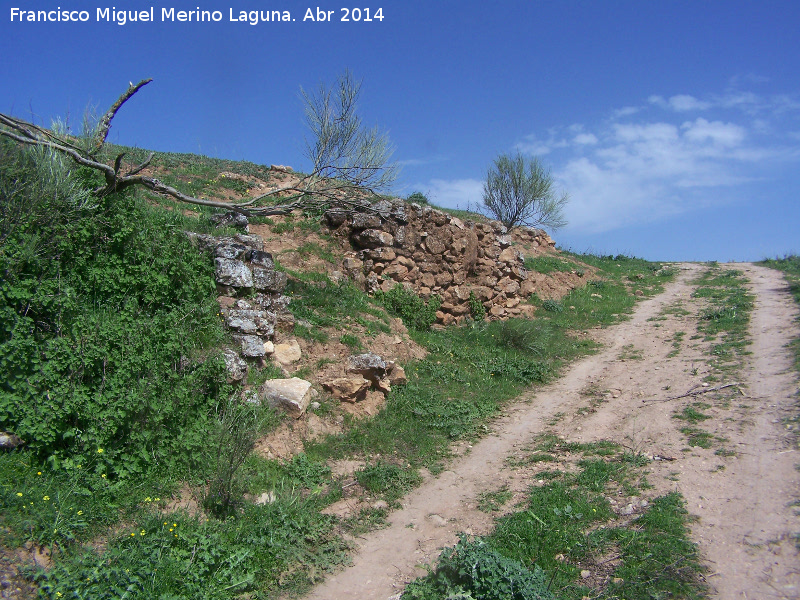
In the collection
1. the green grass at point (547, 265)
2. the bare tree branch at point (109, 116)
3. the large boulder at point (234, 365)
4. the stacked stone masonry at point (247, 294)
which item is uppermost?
the bare tree branch at point (109, 116)

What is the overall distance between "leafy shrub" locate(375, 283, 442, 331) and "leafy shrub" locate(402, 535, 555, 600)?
603cm

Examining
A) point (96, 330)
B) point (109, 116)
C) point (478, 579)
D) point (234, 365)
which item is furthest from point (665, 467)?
point (109, 116)

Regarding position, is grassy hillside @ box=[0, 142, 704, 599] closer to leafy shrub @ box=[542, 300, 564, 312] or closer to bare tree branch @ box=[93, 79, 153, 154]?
bare tree branch @ box=[93, 79, 153, 154]

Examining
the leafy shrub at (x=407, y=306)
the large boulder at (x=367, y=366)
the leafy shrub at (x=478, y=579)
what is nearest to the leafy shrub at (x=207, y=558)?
the leafy shrub at (x=478, y=579)

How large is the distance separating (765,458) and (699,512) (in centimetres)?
143

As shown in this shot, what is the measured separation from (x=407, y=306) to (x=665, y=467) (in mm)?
5379

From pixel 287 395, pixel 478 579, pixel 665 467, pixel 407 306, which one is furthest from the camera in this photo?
pixel 407 306

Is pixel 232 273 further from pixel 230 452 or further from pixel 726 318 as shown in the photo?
pixel 726 318

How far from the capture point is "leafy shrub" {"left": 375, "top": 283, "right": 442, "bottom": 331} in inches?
387

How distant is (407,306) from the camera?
9930 millimetres

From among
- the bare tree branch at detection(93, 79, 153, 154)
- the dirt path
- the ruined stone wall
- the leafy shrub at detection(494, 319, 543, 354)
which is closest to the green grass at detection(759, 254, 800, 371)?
the dirt path

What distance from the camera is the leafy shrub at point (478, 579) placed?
11.5 ft

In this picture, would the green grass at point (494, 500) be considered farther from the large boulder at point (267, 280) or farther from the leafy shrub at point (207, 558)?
the large boulder at point (267, 280)

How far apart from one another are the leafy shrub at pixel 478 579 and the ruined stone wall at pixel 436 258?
6.41 m
